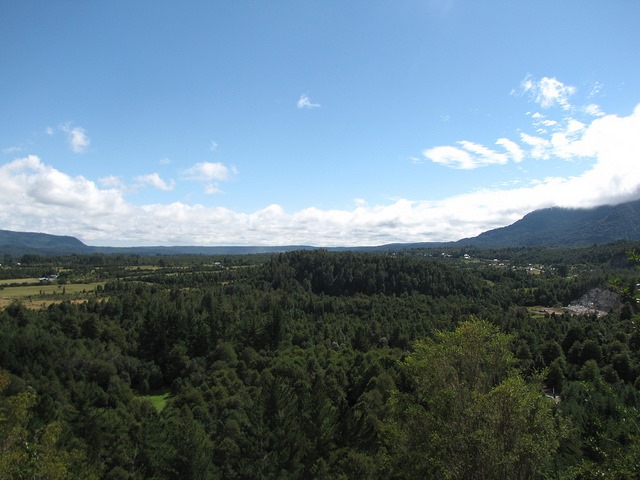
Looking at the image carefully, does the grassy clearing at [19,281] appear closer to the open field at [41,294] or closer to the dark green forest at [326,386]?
the open field at [41,294]

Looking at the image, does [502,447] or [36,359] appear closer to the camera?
[502,447]

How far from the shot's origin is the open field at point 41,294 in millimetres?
117625

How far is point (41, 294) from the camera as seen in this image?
5133 inches

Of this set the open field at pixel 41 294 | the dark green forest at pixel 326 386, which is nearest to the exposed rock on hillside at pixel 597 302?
the dark green forest at pixel 326 386

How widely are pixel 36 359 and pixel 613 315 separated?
440 feet

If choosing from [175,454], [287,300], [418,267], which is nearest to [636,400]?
[175,454]

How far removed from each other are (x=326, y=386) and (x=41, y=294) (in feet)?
383

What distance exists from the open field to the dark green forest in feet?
31.9

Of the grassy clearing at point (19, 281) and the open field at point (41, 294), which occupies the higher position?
the grassy clearing at point (19, 281)

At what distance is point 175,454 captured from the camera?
36.6m

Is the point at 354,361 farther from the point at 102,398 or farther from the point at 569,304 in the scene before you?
the point at 569,304

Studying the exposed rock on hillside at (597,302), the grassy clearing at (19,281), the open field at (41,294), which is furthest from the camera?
the grassy clearing at (19,281)

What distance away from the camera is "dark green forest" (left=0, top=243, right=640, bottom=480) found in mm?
16241

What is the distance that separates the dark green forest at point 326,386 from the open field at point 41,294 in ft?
31.9
